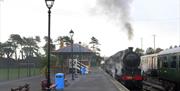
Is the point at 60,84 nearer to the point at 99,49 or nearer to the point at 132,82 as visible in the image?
the point at 132,82

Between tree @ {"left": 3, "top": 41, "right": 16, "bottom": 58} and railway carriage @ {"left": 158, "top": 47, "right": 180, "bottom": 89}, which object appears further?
tree @ {"left": 3, "top": 41, "right": 16, "bottom": 58}

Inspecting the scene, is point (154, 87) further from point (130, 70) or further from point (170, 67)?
point (170, 67)

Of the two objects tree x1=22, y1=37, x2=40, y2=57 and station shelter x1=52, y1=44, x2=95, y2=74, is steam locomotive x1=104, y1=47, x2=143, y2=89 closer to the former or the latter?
station shelter x1=52, y1=44, x2=95, y2=74

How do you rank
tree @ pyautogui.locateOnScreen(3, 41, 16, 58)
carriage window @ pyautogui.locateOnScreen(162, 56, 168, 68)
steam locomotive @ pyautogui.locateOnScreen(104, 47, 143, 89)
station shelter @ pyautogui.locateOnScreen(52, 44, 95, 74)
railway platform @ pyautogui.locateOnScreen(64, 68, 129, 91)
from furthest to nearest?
tree @ pyautogui.locateOnScreen(3, 41, 16, 58) → station shelter @ pyautogui.locateOnScreen(52, 44, 95, 74) → steam locomotive @ pyautogui.locateOnScreen(104, 47, 143, 89) → carriage window @ pyautogui.locateOnScreen(162, 56, 168, 68) → railway platform @ pyautogui.locateOnScreen(64, 68, 129, 91)

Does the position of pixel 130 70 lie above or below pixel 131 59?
below

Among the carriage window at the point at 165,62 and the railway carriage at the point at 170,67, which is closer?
the railway carriage at the point at 170,67

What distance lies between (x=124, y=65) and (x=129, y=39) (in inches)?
414

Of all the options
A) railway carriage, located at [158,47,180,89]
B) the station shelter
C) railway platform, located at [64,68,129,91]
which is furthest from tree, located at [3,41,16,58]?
railway carriage, located at [158,47,180,89]

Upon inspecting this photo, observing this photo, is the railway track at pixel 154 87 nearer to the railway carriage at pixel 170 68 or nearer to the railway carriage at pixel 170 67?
the railway carriage at pixel 170 68

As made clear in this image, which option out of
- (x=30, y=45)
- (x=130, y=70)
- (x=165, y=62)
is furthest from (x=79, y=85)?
(x=30, y=45)

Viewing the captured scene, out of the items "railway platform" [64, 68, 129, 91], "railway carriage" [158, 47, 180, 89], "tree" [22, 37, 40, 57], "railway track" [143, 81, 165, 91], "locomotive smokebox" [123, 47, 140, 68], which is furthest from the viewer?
"tree" [22, 37, 40, 57]

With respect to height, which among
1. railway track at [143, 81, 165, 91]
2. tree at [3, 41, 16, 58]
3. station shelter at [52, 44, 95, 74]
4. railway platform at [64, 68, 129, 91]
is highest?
tree at [3, 41, 16, 58]

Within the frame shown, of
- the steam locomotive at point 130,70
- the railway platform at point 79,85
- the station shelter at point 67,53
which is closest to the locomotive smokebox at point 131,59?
the steam locomotive at point 130,70

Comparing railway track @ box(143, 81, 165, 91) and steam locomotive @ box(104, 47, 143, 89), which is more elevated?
steam locomotive @ box(104, 47, 143, 89)
